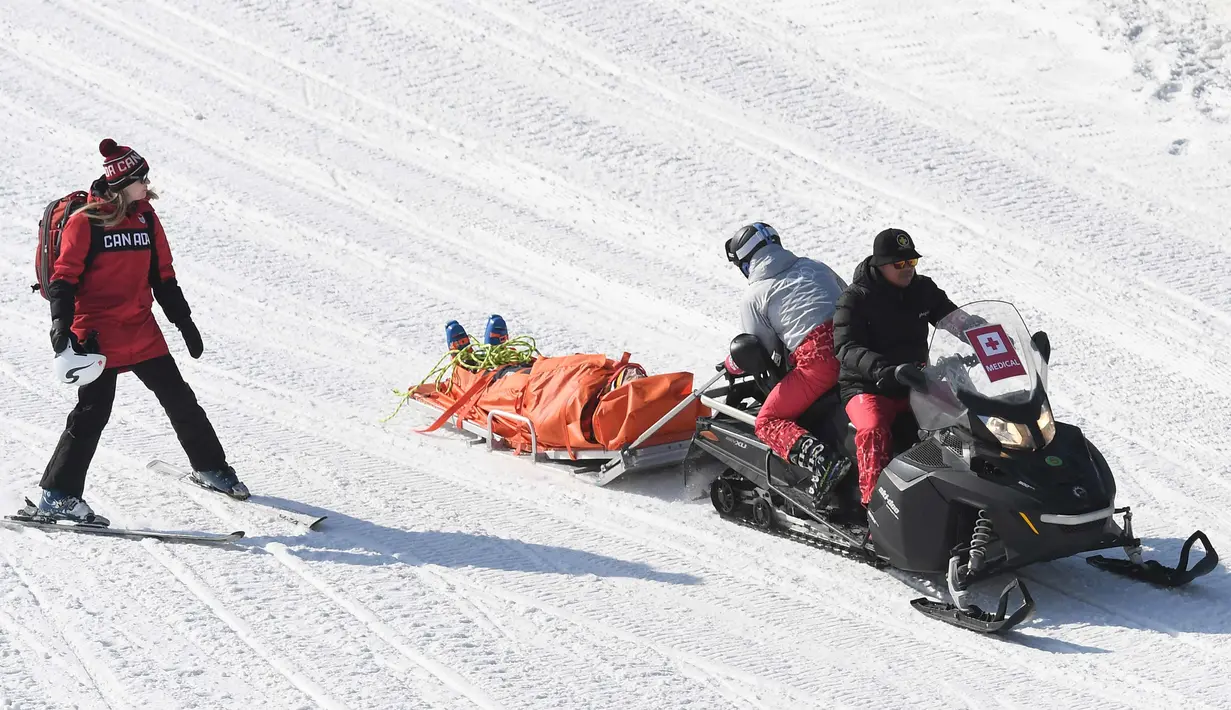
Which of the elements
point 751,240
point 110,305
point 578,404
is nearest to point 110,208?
point 110,305

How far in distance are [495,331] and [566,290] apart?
6.14 feet

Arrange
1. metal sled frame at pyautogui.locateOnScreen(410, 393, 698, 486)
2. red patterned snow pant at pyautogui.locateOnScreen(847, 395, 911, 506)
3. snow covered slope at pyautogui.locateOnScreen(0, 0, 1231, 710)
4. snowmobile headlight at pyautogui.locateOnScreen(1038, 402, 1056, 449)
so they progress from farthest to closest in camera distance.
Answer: metal sled frame at pyautogui.locateOnScreen(410, 393, 698, 486) < red patterned snow pant at pyautogui.locateOnScreen(847, 395, 911, 506) < snowmobile headlight at pyautogui.locateOnScreen(1038, 402, 1056, 449) < snow covered slope at pyautogui.locateOnScreen(0, 0, 1231, 710)

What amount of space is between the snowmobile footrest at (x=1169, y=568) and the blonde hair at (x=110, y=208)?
170 inches

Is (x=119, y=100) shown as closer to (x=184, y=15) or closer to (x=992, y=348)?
(x=184, y=15)

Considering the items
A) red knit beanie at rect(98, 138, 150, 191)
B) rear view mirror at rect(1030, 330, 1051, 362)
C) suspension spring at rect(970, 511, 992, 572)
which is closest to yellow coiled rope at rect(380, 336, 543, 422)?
red knit beanie at rect(98, 138, 150, 191)

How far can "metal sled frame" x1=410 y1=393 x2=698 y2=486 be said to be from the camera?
6969 millimetres

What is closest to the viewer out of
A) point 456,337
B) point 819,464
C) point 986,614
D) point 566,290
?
point 986,614

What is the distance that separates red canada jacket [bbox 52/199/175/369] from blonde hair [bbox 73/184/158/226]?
3 cm

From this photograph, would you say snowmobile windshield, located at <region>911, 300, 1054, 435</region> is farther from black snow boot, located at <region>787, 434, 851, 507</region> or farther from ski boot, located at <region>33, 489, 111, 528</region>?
ski boot, located at <region>33, 489, 111, 528</region>

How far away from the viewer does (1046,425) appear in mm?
5516

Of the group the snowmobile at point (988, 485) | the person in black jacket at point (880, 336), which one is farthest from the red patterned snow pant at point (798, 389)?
the snowmobile at point (988, 485)

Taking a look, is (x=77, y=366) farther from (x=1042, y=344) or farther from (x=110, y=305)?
(x=1042, y=344)

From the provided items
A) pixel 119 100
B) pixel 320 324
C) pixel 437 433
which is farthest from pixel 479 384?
pixel 119 100

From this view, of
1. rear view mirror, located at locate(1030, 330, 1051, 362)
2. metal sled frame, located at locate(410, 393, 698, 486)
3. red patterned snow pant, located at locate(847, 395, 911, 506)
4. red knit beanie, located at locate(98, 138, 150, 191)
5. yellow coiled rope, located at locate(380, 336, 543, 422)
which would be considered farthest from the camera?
yellow coiled rope, located at locate(380, 336, 543, 422)
